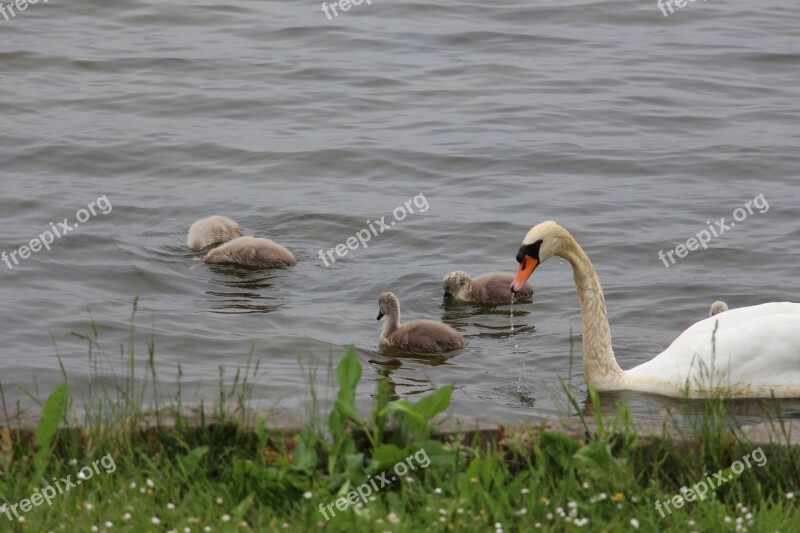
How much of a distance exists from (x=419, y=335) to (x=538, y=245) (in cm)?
113

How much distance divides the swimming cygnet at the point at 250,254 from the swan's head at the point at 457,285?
4.56 ft

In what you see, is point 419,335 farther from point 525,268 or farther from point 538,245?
→ point 538,245

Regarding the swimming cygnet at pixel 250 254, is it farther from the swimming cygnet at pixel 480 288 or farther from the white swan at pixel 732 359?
the white swan at pixel 732 359

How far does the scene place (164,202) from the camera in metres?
11.9

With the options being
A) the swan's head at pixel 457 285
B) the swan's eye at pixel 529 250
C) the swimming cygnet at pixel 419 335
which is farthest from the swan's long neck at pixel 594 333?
the swan's head at pixel 457 285

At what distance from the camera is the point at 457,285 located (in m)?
9.56

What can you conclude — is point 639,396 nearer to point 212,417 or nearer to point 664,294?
point 664,294

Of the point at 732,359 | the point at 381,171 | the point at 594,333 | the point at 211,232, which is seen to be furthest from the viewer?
the point at 381,171

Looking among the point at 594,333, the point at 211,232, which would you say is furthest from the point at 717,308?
the point at 211,232

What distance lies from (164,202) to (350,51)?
668 centimetres

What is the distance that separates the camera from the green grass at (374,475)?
13.5ft

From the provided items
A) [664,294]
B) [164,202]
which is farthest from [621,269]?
[164,202]

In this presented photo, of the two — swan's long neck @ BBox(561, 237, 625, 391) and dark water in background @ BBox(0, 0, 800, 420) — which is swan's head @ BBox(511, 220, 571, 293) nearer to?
swan's long neck @ BBox(561, 237, 625, 391)

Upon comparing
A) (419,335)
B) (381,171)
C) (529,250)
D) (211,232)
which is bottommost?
(419,335)
